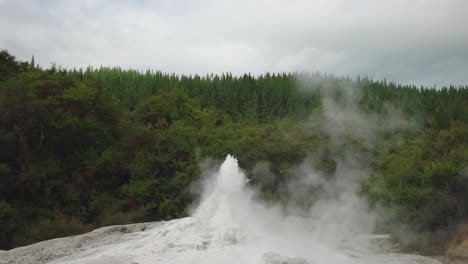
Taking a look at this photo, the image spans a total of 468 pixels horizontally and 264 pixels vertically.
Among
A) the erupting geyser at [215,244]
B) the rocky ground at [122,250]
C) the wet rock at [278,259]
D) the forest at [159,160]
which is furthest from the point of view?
the forest at [159,160]

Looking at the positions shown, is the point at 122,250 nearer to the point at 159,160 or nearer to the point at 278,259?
the point at 278,259

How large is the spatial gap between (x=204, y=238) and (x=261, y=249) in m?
1.46

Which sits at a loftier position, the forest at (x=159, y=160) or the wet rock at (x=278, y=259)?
the forest at (x=159, y=160)

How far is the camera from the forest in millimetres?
18984

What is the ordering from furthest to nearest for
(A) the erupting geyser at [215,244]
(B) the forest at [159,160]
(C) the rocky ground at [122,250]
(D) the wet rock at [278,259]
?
(B) the forest at [159,160] → (C) the rocky ground at [122,250] → (A) the erupting geyser at [215,244] → (D) the wet rock at [278,259]

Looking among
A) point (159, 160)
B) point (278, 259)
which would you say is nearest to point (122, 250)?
point (278, 259)

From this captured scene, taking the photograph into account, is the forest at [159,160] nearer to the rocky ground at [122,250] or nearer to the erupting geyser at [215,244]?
the rocky ground at [122,250]

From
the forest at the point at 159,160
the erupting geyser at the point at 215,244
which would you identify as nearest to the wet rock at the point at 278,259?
the erupting geyser at the point at 215,244

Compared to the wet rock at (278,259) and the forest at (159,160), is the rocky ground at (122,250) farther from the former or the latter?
the forest at (159,160)

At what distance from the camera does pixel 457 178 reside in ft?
60.3

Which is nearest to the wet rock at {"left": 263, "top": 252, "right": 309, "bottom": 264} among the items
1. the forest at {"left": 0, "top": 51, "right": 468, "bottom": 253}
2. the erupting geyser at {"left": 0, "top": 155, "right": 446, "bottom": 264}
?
the erupting geyser at {"left": 0, "top": 155, "right": 446, "bottom": 264}

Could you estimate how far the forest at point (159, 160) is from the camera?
1898 cm

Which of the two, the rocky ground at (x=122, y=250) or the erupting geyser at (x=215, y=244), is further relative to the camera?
the rocky ground at (x=122, y=250)

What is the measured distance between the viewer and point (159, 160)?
92.3ft
